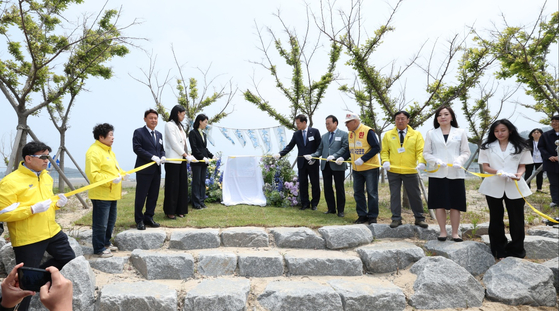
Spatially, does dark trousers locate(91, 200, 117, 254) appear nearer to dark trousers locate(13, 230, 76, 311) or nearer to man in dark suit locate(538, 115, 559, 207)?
dark trousers locate(13, 230, 76, 311)

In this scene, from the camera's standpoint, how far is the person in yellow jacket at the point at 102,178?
4.02 metres

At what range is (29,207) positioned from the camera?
3.09m

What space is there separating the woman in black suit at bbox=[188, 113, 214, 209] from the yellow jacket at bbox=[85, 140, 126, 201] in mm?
2272

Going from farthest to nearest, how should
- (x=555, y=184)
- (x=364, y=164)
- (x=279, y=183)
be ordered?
(x=279, y=183)
(x=555, y=184)
(x=364, y=164)

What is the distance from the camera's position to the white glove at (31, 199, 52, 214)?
3.09 m

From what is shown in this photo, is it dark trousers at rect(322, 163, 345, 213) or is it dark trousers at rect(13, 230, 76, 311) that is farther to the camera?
dark trousers at rect(322, 163, 345, 213)

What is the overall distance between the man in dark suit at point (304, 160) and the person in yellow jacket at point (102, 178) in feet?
11.0

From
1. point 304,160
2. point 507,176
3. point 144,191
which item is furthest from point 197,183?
point 507,176

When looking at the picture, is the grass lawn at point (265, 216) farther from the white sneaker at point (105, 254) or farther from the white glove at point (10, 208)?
the white glove at point (10, 208)

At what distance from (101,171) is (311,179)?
3.67 meters

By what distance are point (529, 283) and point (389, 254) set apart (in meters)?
1.51

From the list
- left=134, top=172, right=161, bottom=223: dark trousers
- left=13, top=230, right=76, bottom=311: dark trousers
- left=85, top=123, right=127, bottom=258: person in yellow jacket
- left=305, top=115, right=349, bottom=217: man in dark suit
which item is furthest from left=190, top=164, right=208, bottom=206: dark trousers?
left=13, top=230, right=76, bottom=311: dark trousers

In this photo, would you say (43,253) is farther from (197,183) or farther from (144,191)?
(197,183)

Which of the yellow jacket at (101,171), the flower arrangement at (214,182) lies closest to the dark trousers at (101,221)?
the yellow jacket at (101,171)
